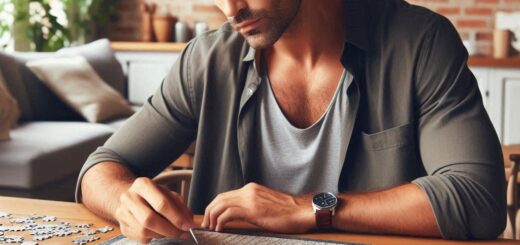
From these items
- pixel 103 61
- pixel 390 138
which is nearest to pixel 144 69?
pixel 103 61

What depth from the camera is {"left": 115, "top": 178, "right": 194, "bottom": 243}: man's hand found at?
132 cm

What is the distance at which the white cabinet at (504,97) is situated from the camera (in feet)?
17.5

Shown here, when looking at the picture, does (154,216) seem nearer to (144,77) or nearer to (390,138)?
(390,138)

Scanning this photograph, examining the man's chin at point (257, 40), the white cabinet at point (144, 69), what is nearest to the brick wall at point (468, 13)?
the white cabinet at point (144, 69)

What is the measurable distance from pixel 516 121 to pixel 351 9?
3.95 m

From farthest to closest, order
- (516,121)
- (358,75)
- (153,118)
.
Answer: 1. (516,121)
2. (153,118)
3. (358,75)

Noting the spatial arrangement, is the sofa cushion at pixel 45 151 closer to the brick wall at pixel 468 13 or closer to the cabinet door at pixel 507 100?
the brick wall at pixel 468 13

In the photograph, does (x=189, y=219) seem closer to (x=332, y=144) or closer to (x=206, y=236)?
(x=206, y=236)

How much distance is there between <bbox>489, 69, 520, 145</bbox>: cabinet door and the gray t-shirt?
393 centimetres

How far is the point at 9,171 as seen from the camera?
3.53 metres

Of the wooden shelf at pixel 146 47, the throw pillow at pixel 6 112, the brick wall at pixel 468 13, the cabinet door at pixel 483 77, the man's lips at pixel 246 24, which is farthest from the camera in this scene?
the wooden shelf at pixel 146 47

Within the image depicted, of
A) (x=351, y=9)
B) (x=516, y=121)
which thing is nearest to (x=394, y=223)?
(x=351, y=9)

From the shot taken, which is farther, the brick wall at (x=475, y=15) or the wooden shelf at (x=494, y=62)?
the brick wall at (x=475, y=15)

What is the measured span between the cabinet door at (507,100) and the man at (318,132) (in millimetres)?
3825
